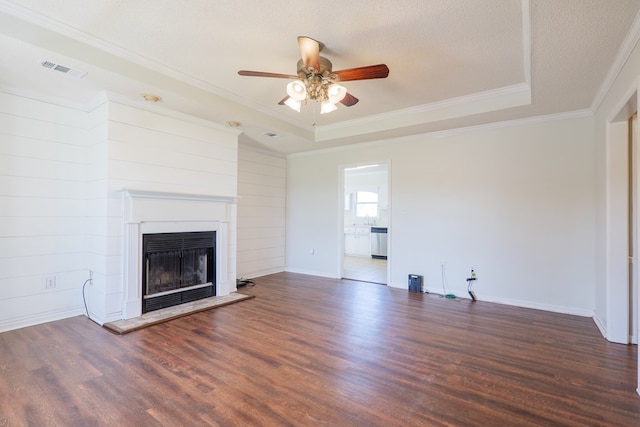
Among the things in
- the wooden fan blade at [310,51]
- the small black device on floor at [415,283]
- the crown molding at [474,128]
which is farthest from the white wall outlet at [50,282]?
the small black device on floor at [415,283]

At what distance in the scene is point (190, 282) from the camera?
424 cm

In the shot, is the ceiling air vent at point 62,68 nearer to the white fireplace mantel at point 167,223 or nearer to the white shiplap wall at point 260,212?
the white fireplace mantel at point 167,223

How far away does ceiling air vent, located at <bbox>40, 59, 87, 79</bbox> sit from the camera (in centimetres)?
271

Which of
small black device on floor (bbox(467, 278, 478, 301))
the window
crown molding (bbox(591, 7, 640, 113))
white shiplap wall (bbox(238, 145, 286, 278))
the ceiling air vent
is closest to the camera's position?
crown molding (bbox(591, 7, 640, 113))

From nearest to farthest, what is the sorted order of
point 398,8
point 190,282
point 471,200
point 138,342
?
point 398,8 → point 138,342 → point 190,282 → point 471,200

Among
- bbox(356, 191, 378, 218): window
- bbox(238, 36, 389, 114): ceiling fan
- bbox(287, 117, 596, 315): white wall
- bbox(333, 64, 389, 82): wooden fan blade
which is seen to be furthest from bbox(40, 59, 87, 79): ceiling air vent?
bbox(356, 191, 378, 218): window

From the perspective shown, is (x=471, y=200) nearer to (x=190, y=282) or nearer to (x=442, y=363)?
(x=442, y=363)

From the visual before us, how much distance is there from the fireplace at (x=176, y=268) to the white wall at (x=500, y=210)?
2.98 metres

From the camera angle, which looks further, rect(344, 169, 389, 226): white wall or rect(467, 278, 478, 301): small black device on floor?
rect(344, 169, 389, 226): white wall

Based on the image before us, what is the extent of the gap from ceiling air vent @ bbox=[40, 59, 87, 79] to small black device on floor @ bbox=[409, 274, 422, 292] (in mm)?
4860

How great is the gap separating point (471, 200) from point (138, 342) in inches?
179

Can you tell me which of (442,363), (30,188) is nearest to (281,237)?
(30,188)

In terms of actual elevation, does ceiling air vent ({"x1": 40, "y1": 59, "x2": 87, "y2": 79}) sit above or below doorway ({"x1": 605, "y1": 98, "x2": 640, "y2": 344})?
above

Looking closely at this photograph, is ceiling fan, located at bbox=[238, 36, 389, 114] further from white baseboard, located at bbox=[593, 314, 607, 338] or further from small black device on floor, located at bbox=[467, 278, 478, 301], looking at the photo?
white baseboard, located at bbox=[593, 314, 607, 338]
